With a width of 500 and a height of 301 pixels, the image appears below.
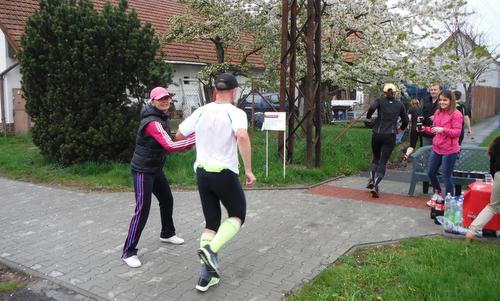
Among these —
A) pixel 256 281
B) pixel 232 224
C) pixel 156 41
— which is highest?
pixel 156 41

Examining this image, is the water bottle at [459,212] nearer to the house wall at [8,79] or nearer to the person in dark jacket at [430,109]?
the person in dark jacket at [430,109]

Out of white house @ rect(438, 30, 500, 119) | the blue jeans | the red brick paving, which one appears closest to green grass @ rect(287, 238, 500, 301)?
the blue jeans

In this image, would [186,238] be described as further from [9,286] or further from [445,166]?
[445,166]

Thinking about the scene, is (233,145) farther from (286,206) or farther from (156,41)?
(156,41)

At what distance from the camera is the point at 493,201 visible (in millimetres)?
5215

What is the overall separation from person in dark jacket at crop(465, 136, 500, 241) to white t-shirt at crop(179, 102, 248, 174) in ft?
9.62

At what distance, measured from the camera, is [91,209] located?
7.10 meters

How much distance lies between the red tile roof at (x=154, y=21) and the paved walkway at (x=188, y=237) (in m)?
9.71

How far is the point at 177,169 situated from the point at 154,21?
14036 millimetres

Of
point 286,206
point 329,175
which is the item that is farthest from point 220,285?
point 329,175

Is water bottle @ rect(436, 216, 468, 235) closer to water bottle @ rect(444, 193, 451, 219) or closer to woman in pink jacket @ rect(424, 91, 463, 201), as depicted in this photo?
water bottle @ rect(444, 193, 451, 219)

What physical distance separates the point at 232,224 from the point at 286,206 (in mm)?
3200

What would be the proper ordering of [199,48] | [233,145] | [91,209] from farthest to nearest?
[199,48] → [91,209] → [233,145]

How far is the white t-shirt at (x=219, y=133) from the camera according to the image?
394 centimetres
